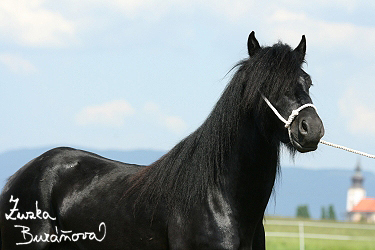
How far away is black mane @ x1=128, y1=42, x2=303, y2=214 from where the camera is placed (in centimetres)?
420

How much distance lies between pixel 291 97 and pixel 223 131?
65 cm

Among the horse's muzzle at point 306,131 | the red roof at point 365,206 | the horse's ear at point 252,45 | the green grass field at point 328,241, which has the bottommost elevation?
the red roof at point 365,206

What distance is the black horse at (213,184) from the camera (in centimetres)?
414

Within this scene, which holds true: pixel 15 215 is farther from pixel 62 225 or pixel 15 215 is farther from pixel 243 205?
pixel 243 205

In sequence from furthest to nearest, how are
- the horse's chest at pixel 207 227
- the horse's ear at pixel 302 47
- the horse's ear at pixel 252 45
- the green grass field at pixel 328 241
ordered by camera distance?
the green grass field at pixel 328 241 < the horse's ear at pixel 302 47 < the horse's ear at pixel 252 45 < the horse's chest at pixel 207 227

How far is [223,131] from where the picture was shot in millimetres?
4391

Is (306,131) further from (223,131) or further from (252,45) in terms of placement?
(252,45)

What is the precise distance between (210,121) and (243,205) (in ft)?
2.53

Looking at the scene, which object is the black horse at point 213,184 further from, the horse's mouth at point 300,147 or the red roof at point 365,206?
the red roof at point 365,206

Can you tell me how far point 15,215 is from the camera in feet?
16.8

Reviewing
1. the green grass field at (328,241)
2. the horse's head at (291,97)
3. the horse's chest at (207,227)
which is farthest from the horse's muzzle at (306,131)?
the green grass field at (328,241)
